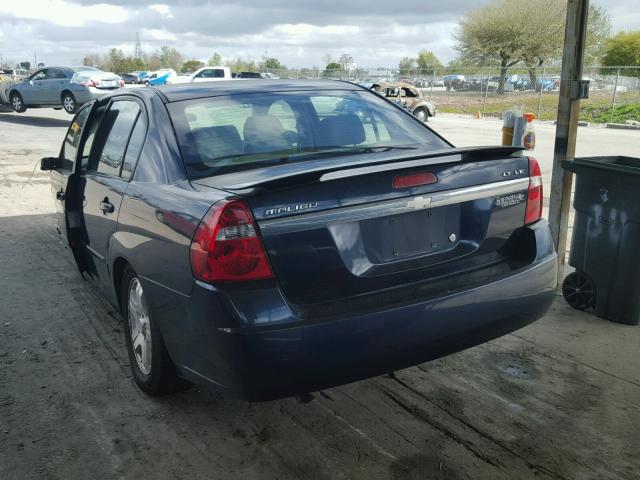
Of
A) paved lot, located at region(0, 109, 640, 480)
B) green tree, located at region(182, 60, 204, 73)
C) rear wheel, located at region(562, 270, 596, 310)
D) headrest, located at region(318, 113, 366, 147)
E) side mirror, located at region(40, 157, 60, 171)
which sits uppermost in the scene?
green tree, located at region(182, 60, 204, 73)

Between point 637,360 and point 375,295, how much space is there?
226 centimetres

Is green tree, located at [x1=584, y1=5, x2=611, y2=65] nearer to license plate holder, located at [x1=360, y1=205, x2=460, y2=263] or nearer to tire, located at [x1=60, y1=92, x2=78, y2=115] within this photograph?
tire, located at [x1=60, y1=92, x2=78, y2=115]

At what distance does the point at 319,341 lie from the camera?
260 cm

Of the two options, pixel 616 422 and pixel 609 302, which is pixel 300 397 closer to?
pixel 616 422

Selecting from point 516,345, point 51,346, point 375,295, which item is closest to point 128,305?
point 51,346

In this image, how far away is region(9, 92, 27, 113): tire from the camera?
2292 centimetres

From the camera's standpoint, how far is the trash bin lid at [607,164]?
4.38m

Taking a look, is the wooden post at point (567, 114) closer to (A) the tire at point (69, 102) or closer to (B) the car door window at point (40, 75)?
(A) the tire at point (69, 102)

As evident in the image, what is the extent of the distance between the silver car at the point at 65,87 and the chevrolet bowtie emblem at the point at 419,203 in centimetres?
1879

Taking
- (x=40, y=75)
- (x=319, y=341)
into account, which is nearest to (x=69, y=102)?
(x=40, y=75)

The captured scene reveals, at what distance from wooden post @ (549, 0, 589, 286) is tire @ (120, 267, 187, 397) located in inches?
134

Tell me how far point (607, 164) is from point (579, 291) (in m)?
0.99

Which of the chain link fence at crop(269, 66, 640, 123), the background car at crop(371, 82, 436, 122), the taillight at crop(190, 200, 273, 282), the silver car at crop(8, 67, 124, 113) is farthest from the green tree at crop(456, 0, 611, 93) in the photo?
the taillight at crop(190, 200, 273, 282)

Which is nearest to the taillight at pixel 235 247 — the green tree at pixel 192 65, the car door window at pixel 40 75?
the car door window at pixel 40 75
